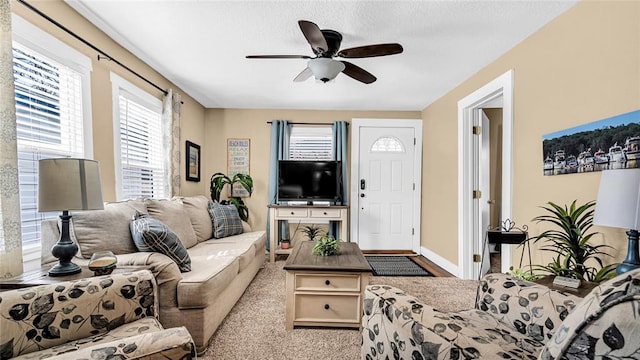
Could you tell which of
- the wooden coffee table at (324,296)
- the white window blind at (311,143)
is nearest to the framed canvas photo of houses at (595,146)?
the wooden coffee table at (324,296)

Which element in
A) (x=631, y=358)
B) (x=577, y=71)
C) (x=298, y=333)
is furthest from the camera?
(x=298, y=333)

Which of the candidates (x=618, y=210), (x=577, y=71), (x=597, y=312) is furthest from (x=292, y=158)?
(x=597, y=312)

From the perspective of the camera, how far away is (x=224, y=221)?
3.56 meters

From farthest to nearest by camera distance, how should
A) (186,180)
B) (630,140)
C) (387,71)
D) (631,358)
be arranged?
1. (186,180)
2. (387,71)
3. (630,140)
4. (631,358)

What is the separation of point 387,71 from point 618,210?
2.37 meters

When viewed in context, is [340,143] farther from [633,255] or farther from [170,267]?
[633,255]

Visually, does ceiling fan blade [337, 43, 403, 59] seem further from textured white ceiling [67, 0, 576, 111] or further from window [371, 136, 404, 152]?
window [371, 136, 404, 152]

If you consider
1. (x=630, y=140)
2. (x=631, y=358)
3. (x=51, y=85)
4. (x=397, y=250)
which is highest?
(x=51, y=85)

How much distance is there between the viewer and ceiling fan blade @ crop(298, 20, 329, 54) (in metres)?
1.79

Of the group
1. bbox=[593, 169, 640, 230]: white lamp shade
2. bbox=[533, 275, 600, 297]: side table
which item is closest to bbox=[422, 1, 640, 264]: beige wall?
bbox=[533, 275, 600, 297]: side table

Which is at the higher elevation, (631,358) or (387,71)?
(387,71)

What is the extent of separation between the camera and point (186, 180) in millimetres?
3934

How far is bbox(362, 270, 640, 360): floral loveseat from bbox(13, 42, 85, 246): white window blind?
2131mm

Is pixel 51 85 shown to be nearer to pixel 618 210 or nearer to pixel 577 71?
pixel 618 210
